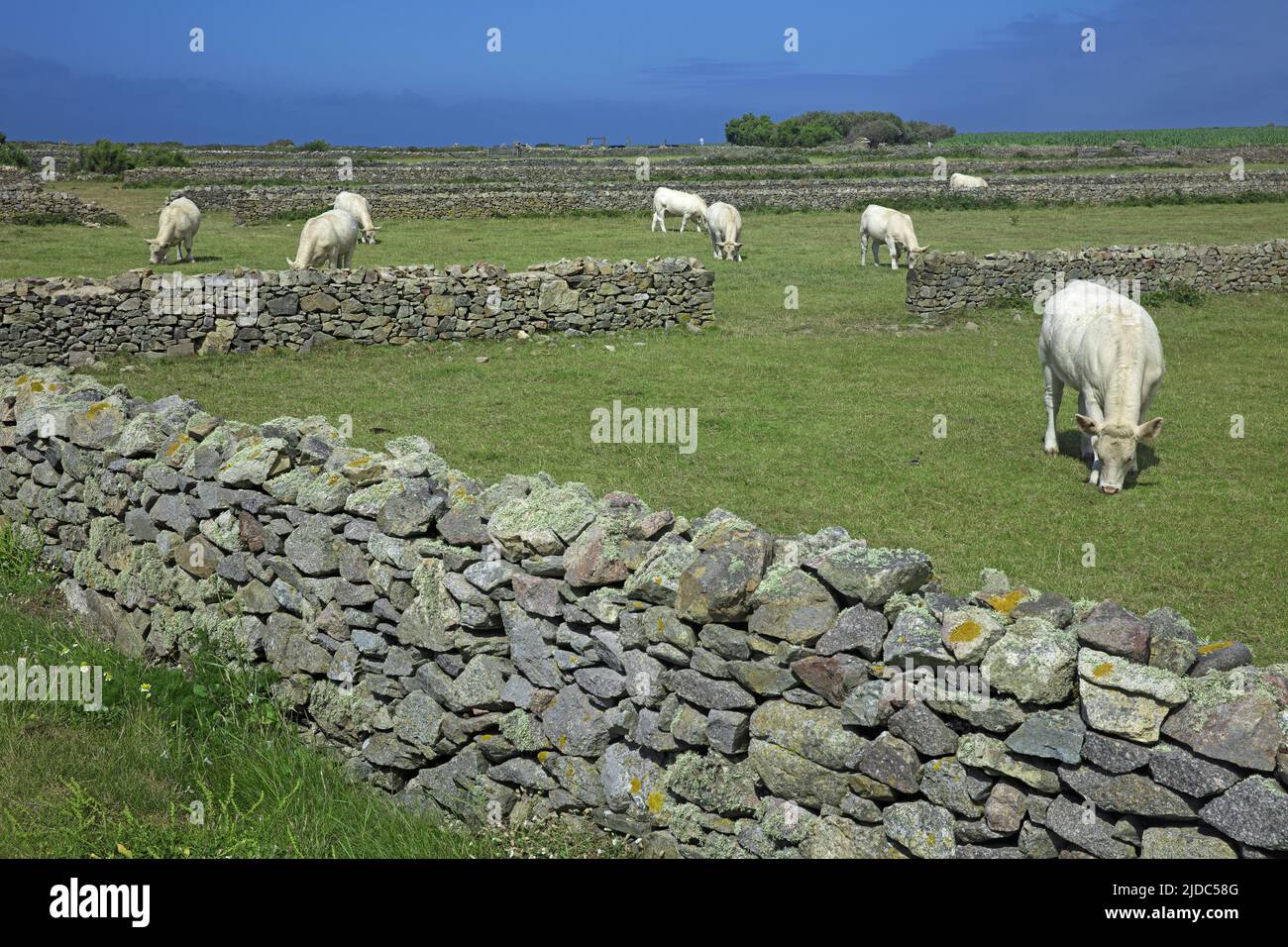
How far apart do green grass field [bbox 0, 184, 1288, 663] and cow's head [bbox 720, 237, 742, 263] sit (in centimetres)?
327

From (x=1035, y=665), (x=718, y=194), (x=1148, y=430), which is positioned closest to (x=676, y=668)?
(x=1035, y=665)

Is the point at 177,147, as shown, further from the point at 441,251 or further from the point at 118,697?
the point at 118,697

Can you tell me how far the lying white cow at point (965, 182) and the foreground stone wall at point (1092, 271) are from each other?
2232 cm

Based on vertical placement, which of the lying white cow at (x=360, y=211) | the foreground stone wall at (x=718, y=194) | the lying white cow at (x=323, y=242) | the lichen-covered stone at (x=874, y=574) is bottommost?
the lichen-covered stone at (x=874, y=574)

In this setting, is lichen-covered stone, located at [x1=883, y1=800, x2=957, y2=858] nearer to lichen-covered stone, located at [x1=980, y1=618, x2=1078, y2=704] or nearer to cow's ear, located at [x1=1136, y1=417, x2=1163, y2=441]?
lichen-covered stone, located at [x1=980, y1=618, x2=1078, y2=704]

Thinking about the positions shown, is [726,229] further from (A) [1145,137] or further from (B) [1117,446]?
(A) [1145,137]

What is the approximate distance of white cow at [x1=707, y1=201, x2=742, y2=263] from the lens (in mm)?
28016

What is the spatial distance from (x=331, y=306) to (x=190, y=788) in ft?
40.0

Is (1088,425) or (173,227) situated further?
(173,227)

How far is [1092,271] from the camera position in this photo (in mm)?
21484

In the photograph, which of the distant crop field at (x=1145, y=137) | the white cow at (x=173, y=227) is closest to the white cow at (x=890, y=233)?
the white cow at (x=173, y=227)

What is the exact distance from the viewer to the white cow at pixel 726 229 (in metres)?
28.0

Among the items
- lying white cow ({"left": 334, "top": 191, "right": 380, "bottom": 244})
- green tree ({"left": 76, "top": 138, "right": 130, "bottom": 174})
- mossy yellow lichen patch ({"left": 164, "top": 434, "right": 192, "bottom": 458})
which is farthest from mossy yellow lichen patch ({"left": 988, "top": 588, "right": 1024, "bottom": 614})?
green tree ({"left": 76, "top": 138, "right": 130, "bottom": 174})

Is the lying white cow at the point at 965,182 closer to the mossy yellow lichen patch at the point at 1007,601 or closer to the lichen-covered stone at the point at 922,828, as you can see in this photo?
the mossy yellow lichen patch at the point at 1007,601
